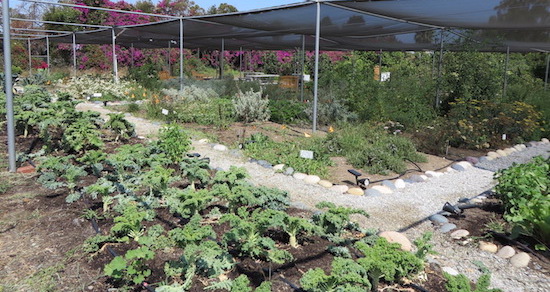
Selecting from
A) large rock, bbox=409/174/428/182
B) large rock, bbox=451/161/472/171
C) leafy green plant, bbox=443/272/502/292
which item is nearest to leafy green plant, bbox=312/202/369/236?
leafy green plant, bbox=443/272/502/292

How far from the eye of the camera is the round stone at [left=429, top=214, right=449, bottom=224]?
3.80 meters

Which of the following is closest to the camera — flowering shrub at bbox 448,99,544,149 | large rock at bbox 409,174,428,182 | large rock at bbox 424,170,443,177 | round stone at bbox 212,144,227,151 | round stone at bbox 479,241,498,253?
round stone at bbox 479,241,498,253

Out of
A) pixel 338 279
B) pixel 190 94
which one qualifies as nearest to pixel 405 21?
pixel 190 94

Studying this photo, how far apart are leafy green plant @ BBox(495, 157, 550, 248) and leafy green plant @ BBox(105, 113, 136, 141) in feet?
15.9

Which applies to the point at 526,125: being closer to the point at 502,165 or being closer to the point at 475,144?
the point at 475,144

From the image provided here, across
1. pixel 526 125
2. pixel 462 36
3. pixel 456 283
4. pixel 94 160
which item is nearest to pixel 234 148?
pixel 94 160

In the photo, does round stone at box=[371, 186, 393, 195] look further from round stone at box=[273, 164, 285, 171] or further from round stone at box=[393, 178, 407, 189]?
round stone at box=[273, 164, 285, 171]

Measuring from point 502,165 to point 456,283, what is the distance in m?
4.83

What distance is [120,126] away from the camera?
612cm

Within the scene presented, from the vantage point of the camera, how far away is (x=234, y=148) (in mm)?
6434

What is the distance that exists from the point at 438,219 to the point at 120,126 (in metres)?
4.41

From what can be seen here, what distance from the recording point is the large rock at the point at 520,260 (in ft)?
10.0

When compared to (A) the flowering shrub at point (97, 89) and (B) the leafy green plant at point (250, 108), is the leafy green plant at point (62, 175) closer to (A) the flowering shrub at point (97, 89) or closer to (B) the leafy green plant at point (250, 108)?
(B) the leafy green plant at point (250, 108)

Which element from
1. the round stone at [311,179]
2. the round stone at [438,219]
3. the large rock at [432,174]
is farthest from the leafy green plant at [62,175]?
the large rock at [432,174]
